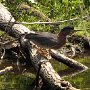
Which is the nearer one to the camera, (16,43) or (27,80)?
(27,80)

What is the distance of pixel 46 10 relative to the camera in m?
12.2

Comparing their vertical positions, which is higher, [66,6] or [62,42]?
Result: [66,6]

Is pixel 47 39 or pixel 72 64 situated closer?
pixel 47 39

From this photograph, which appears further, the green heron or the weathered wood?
the weathered wood

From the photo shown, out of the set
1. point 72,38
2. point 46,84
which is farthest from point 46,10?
point 46,84

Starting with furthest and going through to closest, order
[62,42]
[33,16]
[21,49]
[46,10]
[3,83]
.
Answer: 1. [46,10]
2. [33,16]
3. [21,49]
4. [3,83]
5. [62,42]

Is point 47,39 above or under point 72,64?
above

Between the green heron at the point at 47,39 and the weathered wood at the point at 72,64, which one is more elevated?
the green heron at the point at 47,39

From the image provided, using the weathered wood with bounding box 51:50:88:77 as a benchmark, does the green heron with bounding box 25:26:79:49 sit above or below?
above

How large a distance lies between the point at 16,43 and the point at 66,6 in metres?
4.55

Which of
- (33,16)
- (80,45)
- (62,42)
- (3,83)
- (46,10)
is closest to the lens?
(62,42)

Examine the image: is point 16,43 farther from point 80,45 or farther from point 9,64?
point 80,45

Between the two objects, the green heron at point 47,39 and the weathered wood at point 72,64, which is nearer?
the green heron at point 47,39

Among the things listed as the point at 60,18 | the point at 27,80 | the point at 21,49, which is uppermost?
the point at 60,18
